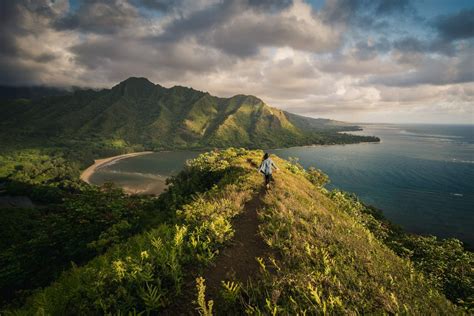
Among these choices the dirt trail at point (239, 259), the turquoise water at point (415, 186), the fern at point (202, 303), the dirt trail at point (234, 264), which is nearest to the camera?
the fern at point (202, 303)

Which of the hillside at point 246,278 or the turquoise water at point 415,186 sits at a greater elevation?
the hillside at point 246,278

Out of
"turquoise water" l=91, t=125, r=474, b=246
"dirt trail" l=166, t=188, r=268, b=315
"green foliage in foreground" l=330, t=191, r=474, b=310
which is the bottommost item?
"turquoise water" l=91, t=125, r=474, b=246

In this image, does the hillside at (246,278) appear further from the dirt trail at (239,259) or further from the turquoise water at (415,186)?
the turquoise water at (415,186)

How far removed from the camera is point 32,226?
54.2 metres

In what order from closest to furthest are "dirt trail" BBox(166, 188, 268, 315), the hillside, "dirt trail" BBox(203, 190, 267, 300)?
the hillside < "dirt trail" BBox(166, 188, 268, 315) < "dirt trail" BBox(203, 190, 267, 300)

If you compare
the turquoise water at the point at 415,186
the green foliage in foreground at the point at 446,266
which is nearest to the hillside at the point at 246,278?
the green foliage in foreground at the point at 446,266

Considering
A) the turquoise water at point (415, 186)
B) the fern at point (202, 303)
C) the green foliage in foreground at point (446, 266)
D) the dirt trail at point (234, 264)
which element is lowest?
the turquoise water at point (415, 186)

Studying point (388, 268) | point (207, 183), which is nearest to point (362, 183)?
point (207, 183)

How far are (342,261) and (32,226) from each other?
68435 mm

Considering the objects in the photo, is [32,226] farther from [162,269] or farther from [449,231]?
[449,231]

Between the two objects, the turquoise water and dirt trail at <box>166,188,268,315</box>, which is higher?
dirt trail at <box>166,188,268,315</box>

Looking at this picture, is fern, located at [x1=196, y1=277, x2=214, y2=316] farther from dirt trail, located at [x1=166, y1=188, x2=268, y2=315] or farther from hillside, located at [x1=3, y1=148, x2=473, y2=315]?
dirt trail, located at [x1=166, y1=188, x2=268, y2=315]

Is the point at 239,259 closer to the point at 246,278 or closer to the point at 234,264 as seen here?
the point at 234,264

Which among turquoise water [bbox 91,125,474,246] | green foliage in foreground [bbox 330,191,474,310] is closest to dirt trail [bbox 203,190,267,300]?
green foliage in foreground [bbox 330,191,474,310]
